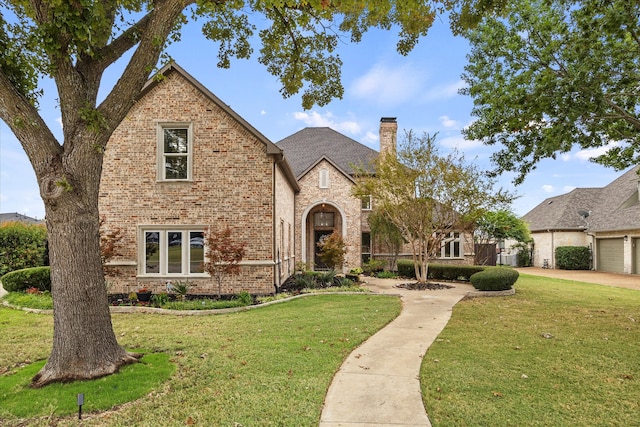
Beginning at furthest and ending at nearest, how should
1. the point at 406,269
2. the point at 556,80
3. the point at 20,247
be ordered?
the point at 406,269
the point at 20,247
the point at 556,80

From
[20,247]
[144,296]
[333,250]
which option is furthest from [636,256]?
[20,247]

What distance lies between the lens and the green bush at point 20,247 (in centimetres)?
1443

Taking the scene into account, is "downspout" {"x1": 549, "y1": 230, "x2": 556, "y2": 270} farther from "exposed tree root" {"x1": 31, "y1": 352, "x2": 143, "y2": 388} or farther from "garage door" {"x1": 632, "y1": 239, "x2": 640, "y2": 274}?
"exposed tree root" {"x1": 31, "y1": 352, "x2": 143, "y2": 388}

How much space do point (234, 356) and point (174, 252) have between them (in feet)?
24.0

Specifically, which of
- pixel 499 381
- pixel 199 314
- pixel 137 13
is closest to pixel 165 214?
pixel 199 314

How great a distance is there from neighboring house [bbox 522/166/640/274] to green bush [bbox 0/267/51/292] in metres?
28.0

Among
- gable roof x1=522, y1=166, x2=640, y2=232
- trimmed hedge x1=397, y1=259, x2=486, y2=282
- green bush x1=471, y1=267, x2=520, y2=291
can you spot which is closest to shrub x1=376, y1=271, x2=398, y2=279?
A: trimmed hedge x1=397, y1=259, x2=486, y2=282

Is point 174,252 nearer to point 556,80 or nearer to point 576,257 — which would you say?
point 556,80

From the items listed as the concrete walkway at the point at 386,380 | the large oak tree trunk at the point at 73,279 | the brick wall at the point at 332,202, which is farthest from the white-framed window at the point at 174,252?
the brick wall at the point at 332,202

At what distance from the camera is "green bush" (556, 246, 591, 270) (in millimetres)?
25709

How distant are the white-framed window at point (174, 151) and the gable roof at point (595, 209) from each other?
23.7m

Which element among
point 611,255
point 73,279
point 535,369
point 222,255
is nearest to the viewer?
point 73,279

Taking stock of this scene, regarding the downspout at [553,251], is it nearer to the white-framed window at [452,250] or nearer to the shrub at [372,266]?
the white-framed window at [452,250]

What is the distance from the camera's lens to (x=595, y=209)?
27484 mm
